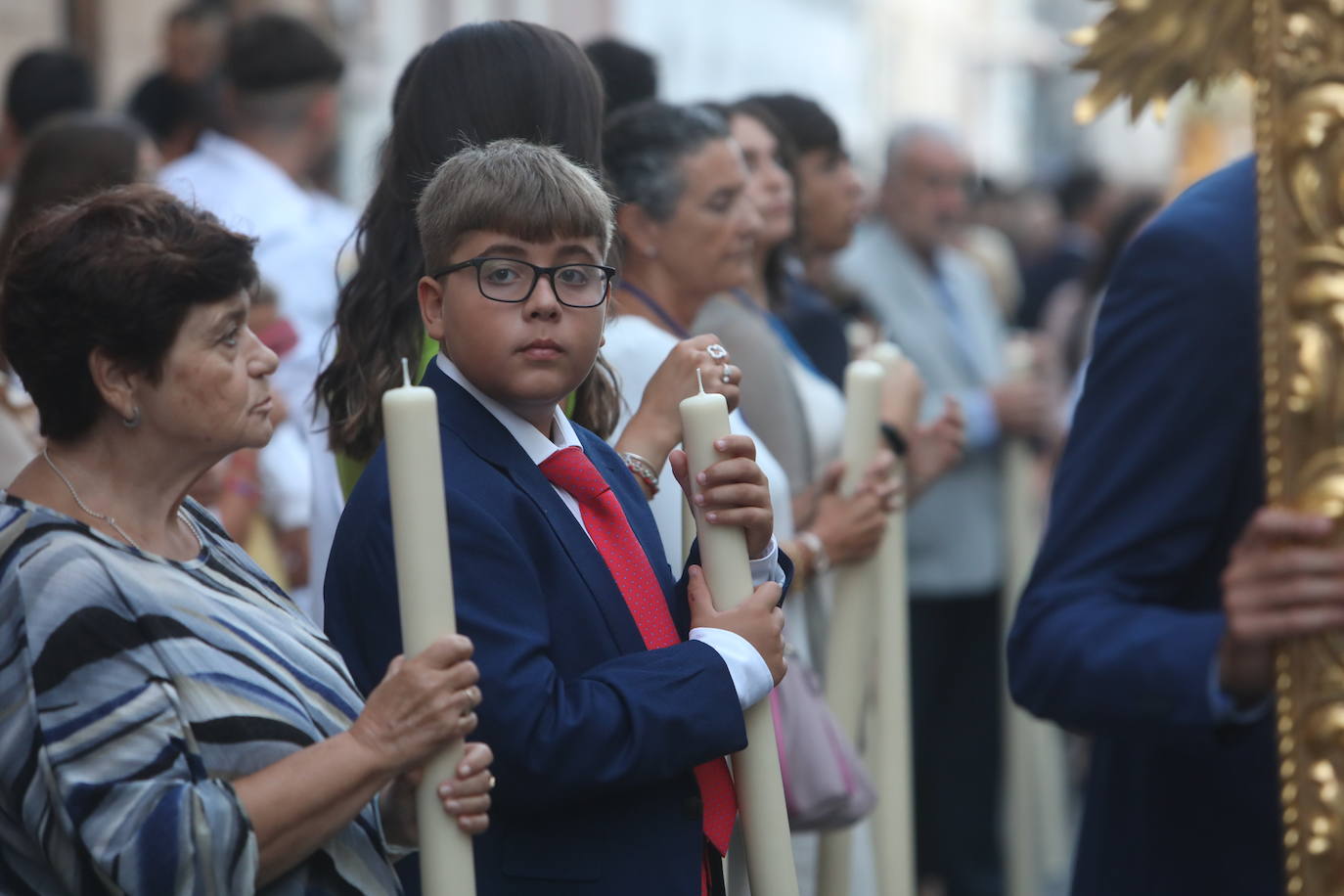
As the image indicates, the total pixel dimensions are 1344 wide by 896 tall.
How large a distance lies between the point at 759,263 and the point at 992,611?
216cm

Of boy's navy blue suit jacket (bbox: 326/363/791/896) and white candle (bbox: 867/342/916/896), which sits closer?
boy's navy blue suit jacket (bbox: 326/363/791/896)

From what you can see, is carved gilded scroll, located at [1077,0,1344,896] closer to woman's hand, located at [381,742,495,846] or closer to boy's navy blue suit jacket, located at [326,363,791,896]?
boy's navy blue suit jacket, located at [326,363,791,896]

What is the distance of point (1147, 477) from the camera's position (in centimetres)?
204

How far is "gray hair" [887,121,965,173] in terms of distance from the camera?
714 cm

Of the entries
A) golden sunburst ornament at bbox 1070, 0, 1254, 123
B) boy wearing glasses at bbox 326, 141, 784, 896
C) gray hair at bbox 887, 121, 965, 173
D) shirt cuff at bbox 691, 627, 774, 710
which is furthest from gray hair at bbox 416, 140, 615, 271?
gray hair at bbox 887, 121, 965, 173

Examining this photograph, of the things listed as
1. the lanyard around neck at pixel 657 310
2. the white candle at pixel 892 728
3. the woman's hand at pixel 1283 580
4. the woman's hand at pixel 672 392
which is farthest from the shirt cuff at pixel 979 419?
the woman's hand at pixel 1283 580

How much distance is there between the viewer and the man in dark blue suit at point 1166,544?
6.49 ft

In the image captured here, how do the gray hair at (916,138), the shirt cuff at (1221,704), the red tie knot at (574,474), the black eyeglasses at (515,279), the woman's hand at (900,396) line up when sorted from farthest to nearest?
the gray hair at (916,138)
the woman's hand at (900,396)
the red tie knot at (574,474)
the black eyeglasses at (515,279)
the shirt cuff at (1221,704)

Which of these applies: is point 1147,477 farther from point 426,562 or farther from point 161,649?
point 161,649

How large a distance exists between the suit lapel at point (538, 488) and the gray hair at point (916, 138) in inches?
191

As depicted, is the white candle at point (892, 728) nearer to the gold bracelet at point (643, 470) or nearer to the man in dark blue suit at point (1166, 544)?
the gold bracelet at point (643, 470)

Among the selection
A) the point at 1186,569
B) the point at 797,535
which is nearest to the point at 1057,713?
the point at 1186,569

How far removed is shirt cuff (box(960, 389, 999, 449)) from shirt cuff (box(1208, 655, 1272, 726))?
4.20 meters

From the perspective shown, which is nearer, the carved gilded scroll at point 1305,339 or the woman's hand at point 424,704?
the carved gilded scroll at point 1305,339
